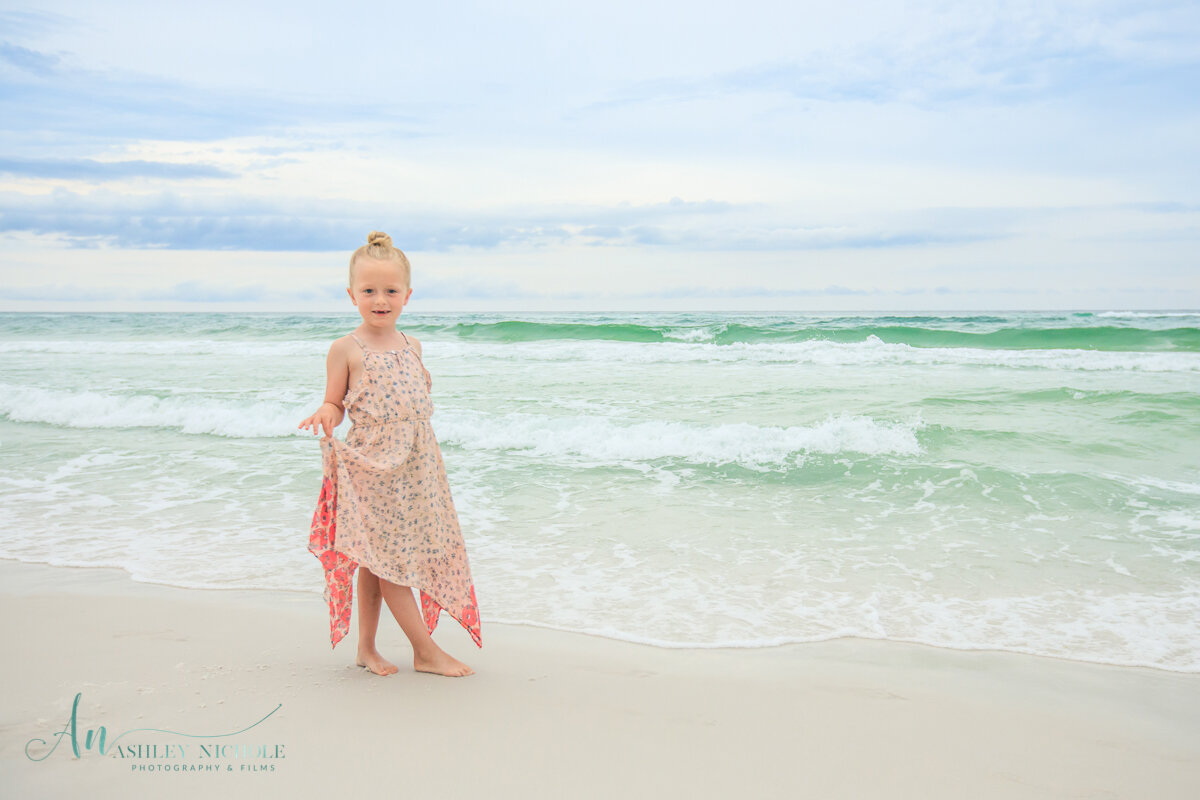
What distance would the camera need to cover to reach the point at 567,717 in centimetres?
279

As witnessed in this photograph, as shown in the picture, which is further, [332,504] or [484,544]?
[484,544]

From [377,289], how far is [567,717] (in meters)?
1.70

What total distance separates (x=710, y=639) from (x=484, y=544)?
6.46ft

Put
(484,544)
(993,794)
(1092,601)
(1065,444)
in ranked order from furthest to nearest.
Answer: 1. (1065,444)
2. (484,544)
3. (1092,601)
4. (993,794)

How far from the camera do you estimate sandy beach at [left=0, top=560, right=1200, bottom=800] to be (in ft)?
7.77

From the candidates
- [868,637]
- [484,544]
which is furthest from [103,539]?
[868,637]

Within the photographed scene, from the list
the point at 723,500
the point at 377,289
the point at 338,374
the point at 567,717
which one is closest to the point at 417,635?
the point at 567,717

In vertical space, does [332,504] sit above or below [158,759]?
above

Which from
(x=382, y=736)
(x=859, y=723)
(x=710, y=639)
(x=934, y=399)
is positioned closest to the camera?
(x=382, y=736)

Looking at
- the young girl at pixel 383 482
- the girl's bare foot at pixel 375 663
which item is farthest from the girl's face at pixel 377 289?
the girl's bare foot at pixel 375 663

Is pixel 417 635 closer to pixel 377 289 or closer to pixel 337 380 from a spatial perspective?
pixel 337 380

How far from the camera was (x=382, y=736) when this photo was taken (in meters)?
2.56

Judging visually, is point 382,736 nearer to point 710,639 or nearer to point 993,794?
point 710,639

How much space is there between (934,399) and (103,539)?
10.1 m
